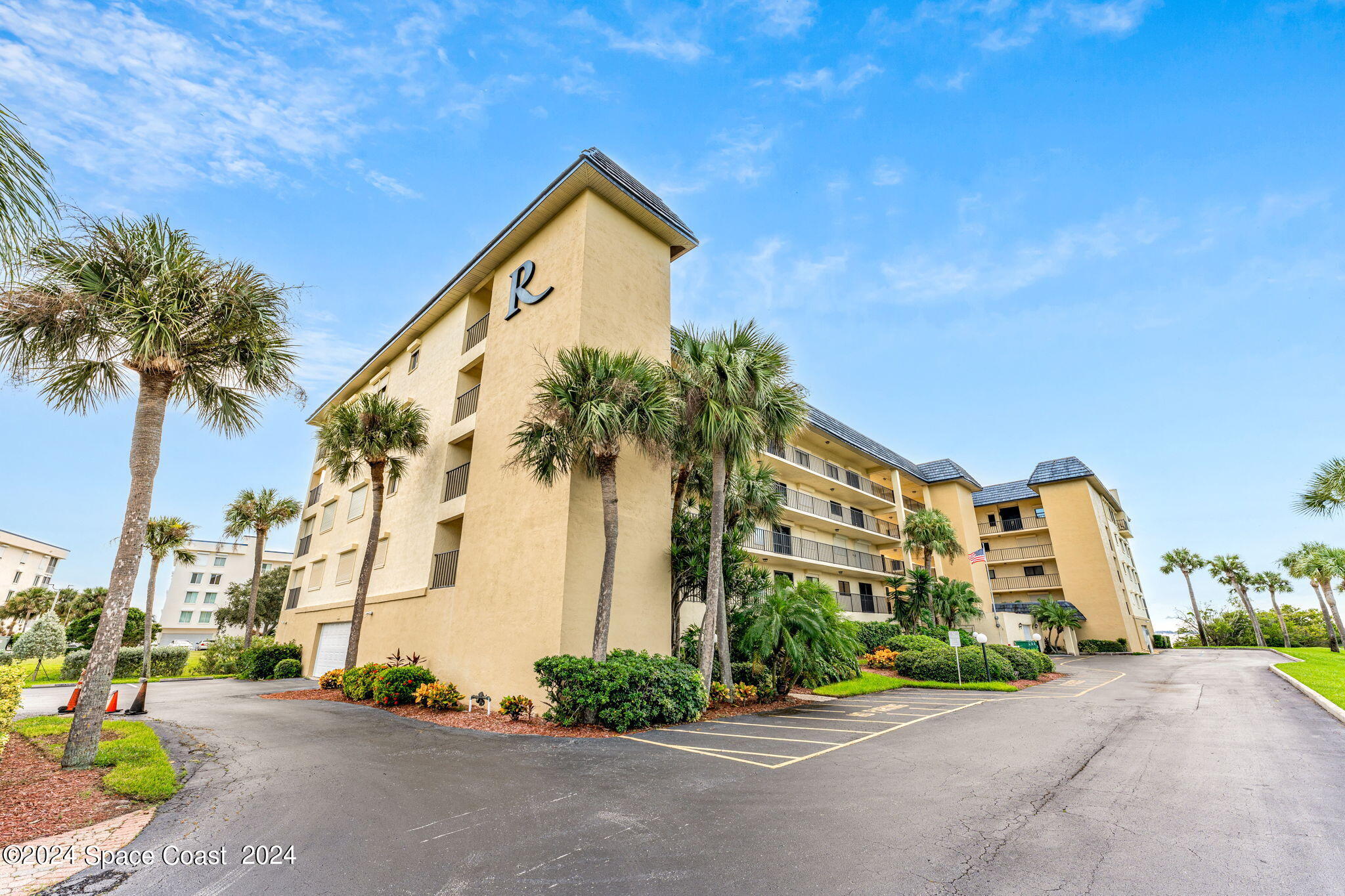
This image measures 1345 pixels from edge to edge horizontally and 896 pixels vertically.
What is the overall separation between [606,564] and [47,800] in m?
8.51

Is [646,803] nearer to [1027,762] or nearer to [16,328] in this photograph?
[1027,762]

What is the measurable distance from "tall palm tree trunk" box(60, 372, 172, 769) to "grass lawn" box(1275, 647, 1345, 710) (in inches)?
872

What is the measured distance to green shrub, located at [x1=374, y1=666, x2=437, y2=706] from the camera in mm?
15055

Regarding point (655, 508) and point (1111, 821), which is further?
point (655, 508)

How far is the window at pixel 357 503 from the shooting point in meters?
23.7

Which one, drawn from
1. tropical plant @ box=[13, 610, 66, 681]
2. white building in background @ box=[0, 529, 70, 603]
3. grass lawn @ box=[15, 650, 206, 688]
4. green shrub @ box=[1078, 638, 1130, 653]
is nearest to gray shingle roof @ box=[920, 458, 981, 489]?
green shrub @ box=[1078, 638, 1130, 653]

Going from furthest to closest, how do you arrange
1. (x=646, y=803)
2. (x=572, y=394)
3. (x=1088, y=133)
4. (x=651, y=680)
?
(x=1088, y=133) < (x=572, y=394) < (x=651, y=680) < (x=646, y=803)

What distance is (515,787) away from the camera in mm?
6777

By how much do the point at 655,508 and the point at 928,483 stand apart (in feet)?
100

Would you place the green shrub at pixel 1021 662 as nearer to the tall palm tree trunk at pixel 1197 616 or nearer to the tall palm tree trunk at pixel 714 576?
the tall palm tree trunk at pixel 714 576

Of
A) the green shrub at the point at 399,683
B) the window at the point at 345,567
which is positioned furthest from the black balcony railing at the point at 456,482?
the window at the point at 345,567

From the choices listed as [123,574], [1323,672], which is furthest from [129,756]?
[1323,672]

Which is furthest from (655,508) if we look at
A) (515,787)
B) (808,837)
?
(808,837)

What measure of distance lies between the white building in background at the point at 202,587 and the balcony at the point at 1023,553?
70502mm
